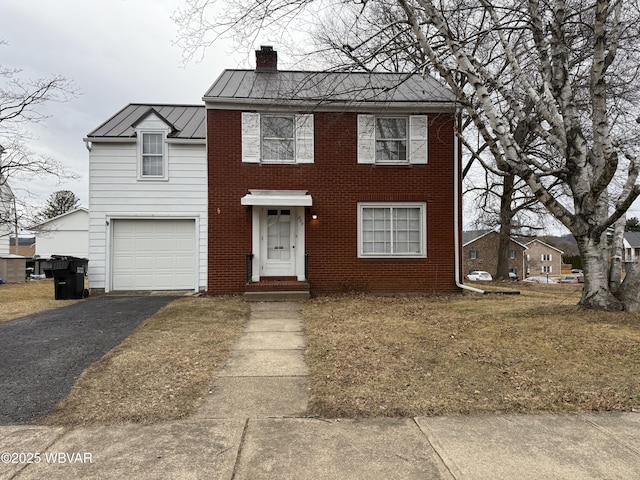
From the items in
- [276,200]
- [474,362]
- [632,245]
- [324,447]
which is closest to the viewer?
[324,447]

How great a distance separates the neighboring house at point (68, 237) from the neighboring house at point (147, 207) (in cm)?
2067

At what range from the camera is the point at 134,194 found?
10828 mm

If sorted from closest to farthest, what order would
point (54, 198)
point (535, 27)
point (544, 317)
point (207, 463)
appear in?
1. point (207, 463)
2. point (544, 317)
3. point (535, 27)
4. point (54, 198)

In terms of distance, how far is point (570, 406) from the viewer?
337 cm

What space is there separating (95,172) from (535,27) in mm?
11147

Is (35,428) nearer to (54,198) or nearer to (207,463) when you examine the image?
(207,463)

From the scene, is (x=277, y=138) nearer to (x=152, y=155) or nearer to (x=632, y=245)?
(x=152, y=155)

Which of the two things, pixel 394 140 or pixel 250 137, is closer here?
pixel 250 137

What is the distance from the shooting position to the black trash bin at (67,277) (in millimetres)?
9766

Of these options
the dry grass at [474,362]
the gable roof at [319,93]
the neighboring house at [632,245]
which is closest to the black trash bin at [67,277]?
the gable roof at [319,93]

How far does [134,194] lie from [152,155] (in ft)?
4.03

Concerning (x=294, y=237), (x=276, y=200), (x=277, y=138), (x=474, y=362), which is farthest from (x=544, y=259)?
(x=474, y=362)

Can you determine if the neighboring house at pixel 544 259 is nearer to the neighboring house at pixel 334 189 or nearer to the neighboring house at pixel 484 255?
the neighboring house at pixel 484 255

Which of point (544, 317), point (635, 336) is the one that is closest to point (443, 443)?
point (635, 336)
